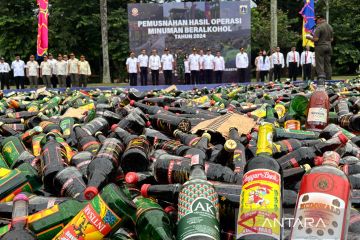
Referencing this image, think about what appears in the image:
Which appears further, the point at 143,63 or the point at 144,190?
the point at 143,63

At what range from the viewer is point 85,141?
343cm

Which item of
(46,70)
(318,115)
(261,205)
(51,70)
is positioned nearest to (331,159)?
(261,205)

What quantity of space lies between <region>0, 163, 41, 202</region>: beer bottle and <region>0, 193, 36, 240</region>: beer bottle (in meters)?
0.39

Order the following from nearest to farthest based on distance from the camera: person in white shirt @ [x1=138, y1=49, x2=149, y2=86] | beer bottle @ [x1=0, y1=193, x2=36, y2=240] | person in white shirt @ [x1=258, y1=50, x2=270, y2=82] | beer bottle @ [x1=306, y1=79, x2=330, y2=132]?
beer bottle @ [x1=0, y1=193, x2=36, y2=240] < beer bottle @ [x1=306, y1=79, x2=330, y2=132] < person in white shirt @ [x1=138, y1=49, x2=149, y2=86] < person in white shirt @ [x1=258, y1=50, x2=270, y2=82]

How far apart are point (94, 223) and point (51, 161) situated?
38.4 inches

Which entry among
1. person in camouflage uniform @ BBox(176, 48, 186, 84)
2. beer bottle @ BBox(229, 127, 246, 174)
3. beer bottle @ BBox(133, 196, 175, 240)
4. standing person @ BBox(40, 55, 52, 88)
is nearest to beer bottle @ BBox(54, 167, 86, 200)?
beer bottle @ BBox(133, 196, 175, 240)

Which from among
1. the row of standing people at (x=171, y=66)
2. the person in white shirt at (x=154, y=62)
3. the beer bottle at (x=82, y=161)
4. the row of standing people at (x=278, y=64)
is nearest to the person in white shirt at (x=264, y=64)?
the row of standing people at (x=278, y=64)

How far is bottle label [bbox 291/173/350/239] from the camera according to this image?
167 centimetres

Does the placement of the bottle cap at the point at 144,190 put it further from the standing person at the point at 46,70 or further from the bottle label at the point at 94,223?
the standing person at the point at 46,70

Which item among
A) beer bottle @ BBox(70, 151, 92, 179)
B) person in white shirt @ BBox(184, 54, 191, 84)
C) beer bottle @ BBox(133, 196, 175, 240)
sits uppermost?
person in white shirt @ BBox(184, 54, 191, 84)

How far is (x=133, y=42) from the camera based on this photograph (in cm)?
2080

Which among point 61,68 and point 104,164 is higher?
point 61,68

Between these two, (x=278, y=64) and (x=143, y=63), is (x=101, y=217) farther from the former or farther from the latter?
(x=278, y=64)

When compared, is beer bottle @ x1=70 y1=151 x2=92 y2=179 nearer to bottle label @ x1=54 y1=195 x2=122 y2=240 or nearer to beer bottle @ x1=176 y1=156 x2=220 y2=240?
bottle label @ x1=54 y1=195 x2=122 y2=240
